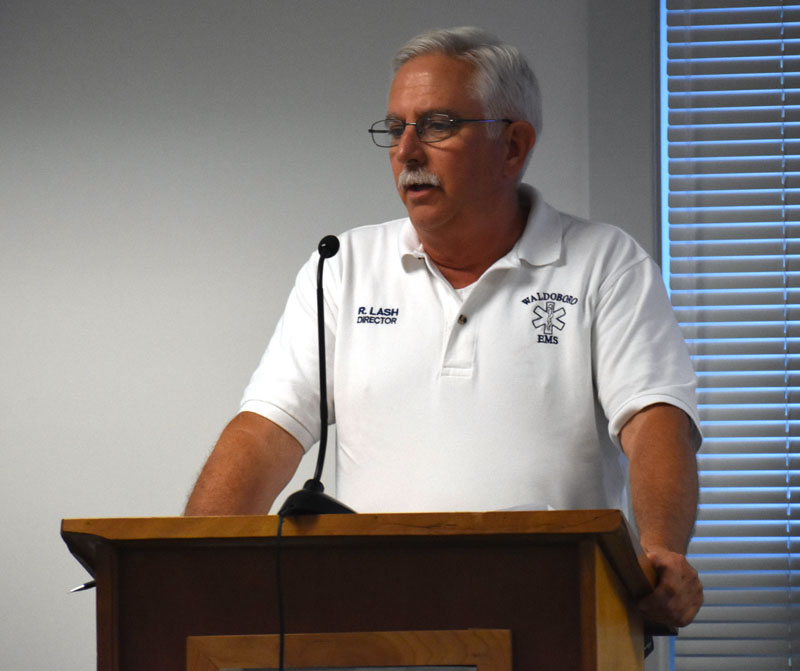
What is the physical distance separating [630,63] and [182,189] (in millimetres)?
1282

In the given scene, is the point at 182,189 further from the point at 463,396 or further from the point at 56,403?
the point at 463,396

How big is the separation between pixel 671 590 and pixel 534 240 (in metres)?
0.92

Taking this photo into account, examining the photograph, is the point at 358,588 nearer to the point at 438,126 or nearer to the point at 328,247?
the point at 328,247

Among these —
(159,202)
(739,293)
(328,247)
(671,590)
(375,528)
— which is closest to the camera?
(375,528)

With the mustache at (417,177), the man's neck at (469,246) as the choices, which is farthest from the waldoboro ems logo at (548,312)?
the mustache at (417,177)

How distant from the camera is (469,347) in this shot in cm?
191

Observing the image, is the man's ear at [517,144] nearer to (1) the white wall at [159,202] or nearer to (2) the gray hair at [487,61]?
(2) the gray hair at [487,61]

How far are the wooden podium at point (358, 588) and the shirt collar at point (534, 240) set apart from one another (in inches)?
38.9

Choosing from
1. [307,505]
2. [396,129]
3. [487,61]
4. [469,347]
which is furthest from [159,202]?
[307,505]

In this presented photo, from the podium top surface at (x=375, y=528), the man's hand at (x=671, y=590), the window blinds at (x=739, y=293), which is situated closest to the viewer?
the podium top surface at (x=375, y=528)

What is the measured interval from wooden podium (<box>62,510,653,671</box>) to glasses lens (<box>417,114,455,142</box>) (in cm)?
111

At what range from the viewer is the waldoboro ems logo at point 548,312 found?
1.92 m

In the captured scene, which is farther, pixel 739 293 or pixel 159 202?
pixel 159 202

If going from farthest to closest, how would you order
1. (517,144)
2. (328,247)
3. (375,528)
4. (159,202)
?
(159,202) → (517,144) → (328,247) → (375,528)
